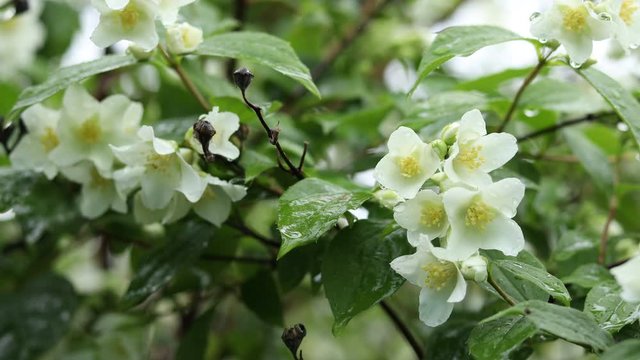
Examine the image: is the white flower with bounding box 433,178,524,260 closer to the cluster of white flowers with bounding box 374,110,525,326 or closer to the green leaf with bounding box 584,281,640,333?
the cluster of white flowers with bounding box 374,110,525,326

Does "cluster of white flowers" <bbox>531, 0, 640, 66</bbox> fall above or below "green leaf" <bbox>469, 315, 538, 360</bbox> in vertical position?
above

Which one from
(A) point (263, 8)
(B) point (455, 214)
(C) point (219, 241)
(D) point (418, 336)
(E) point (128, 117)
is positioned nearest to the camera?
(B) point (455, 214)

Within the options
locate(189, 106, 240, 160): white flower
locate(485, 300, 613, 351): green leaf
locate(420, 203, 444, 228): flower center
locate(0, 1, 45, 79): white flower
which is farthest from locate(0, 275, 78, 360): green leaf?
locate(485, 300, 613, 351): green leaf

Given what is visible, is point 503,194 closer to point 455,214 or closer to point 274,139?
point 455,214

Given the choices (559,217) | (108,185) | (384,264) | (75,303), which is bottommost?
(75,303)

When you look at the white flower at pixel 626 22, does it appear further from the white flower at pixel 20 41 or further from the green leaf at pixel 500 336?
the white flower at pixel 20 41

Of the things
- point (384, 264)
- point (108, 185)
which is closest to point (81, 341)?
point (108, 185)

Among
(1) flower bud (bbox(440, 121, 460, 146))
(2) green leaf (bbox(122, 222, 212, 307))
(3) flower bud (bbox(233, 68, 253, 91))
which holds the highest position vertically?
(3) flower bud (bbox(233, 68, 253, 91))

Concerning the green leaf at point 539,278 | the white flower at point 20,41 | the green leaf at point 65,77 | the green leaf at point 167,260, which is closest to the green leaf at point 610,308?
the green leaf at point 539,278

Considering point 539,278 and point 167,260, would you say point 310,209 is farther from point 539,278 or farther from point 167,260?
point 167,260
